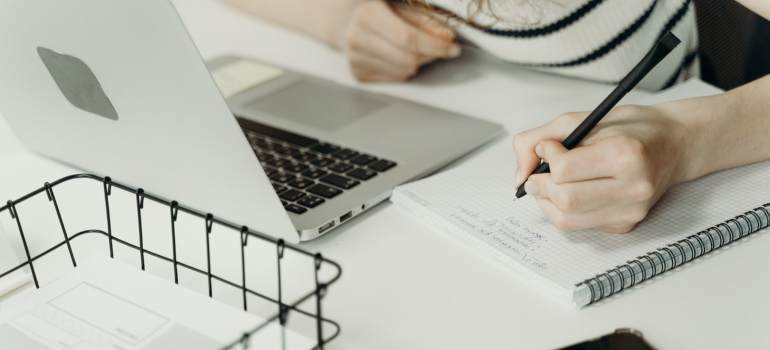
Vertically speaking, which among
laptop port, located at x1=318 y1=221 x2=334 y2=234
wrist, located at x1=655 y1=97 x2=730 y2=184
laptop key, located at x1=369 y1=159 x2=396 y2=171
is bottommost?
laptop port, located at x1=318 y1=221 x2=334 y2=234

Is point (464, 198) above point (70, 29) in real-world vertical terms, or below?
below

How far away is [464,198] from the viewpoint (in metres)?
0.72

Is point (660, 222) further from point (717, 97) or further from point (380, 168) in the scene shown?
point (380, 168)

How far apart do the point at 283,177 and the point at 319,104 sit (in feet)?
0.72

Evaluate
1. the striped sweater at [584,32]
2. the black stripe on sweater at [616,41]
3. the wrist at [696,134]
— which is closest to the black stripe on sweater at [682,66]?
the striped sweater at [584,32]

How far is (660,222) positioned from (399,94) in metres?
0.46

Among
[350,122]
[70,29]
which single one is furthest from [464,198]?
[70,29]

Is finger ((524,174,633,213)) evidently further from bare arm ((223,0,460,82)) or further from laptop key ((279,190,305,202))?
bare arm ((223,0,460,82))

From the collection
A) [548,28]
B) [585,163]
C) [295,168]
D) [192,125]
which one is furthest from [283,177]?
[548,28]

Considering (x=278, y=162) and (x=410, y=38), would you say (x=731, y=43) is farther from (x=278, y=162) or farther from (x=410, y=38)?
(x=278, y=162)

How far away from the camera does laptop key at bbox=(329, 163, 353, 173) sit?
0.77m

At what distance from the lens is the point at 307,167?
789mm

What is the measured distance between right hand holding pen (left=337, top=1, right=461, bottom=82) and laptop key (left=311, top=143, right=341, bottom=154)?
0.25 meters

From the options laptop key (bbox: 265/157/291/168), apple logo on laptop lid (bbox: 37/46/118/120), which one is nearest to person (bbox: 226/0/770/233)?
laptop key (bbox: 265/157/291/168)
